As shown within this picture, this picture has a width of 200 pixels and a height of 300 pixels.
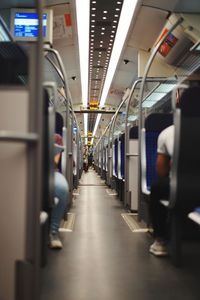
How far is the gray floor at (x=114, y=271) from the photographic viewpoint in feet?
7.79

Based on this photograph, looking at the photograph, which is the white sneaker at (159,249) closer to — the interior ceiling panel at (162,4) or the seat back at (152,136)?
the seat back at (152,136)

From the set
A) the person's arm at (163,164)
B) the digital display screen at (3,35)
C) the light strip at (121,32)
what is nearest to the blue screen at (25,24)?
the digital display screen at (3,35)

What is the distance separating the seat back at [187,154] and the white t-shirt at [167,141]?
26 centimetres

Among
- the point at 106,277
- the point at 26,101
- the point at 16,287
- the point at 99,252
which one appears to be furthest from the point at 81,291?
the point at 26,101

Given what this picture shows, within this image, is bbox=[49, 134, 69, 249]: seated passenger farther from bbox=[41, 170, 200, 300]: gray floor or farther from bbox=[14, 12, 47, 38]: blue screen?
bbox=[14, 12, 47, 38]: blue screen

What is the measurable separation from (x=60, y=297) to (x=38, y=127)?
113 centimetres

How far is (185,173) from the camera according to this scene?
2639 mm

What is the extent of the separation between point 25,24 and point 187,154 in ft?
16.9

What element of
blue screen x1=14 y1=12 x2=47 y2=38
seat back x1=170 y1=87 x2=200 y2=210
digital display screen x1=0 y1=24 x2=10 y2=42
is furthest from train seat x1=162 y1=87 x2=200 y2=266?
blue screen x1=14 y1=12 x2=47 y2=38

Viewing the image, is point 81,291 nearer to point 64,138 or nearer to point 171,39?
point 64,138

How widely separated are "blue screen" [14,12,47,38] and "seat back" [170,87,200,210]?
15.8 feet

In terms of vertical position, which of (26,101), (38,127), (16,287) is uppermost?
(26,101)

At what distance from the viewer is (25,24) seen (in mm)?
6828

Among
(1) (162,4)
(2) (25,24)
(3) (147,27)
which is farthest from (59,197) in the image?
(3) (147,27)
